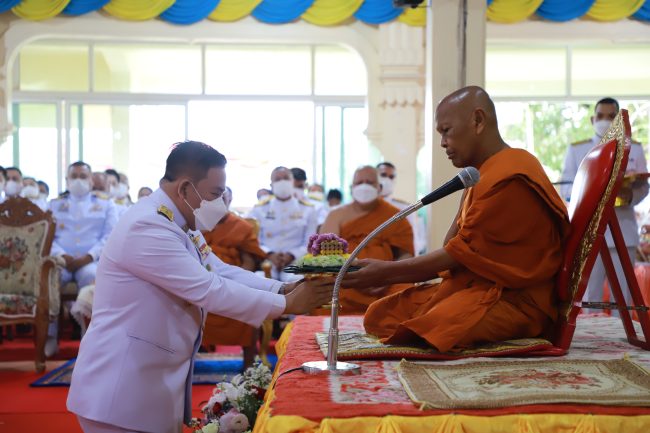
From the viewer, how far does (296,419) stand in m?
1.82

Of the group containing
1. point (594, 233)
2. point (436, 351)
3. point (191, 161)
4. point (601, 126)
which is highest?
point (601, 126)

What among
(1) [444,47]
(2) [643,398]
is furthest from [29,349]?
(2) [643,398]

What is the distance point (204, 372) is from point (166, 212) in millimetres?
3441

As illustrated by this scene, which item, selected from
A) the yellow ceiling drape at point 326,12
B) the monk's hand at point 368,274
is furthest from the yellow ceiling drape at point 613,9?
the monk's hand at point 368,274

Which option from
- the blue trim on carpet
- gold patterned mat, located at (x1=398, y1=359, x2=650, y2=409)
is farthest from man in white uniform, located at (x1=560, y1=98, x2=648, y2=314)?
gold patterned mat, located at (x1=398, y1=359, x2=650, y2=409)

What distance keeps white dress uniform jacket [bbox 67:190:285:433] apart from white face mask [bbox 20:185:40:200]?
319 inches

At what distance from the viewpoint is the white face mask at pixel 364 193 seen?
19.9 feet

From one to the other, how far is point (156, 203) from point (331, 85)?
9569 mm

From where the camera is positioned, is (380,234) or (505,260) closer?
(505,260)

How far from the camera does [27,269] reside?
20.5 ft

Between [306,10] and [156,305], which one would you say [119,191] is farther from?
[156,305]

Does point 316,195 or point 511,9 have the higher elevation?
point 511,9

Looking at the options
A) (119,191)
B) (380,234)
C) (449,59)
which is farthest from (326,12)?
(380,234)

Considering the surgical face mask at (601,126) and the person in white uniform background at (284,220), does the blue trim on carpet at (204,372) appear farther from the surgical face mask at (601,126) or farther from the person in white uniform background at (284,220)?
the surgical face mask at (601,126)
